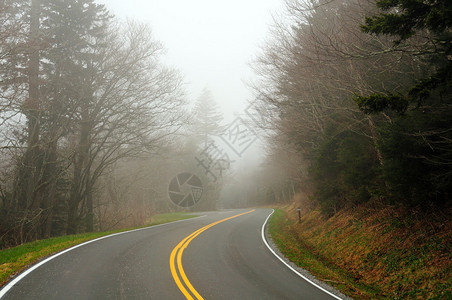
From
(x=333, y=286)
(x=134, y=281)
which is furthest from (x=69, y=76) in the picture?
(x=333, y=286)

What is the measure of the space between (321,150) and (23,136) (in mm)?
14856

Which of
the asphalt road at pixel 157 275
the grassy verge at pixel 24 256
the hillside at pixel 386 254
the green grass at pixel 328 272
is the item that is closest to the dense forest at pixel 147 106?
the hillside at pixel 386 254

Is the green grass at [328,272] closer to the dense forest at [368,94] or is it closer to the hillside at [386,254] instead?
the hillside at [386,254]

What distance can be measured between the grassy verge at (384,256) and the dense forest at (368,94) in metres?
0.80

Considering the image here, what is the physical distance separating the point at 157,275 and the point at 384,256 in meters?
6.36

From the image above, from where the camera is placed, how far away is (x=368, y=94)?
9977 mm

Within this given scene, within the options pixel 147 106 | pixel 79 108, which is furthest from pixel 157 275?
pixel 79 108

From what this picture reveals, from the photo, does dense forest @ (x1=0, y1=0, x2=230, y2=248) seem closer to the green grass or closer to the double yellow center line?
the double yellow center line

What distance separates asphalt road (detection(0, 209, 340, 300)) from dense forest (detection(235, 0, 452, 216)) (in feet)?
14.0

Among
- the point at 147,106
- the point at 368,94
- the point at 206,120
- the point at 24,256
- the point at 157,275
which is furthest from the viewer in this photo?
the point at 206,120

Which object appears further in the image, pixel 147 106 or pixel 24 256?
pixel 147 106

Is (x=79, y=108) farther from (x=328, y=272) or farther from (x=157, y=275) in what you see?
(x=328, y=272)

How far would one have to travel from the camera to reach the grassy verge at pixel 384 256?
6266 millimetres

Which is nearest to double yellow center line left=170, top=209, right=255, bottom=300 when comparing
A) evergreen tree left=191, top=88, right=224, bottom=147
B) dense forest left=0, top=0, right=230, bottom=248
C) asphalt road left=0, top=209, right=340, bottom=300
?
asphalt road left=0, top=209, right=340, bottom=300
